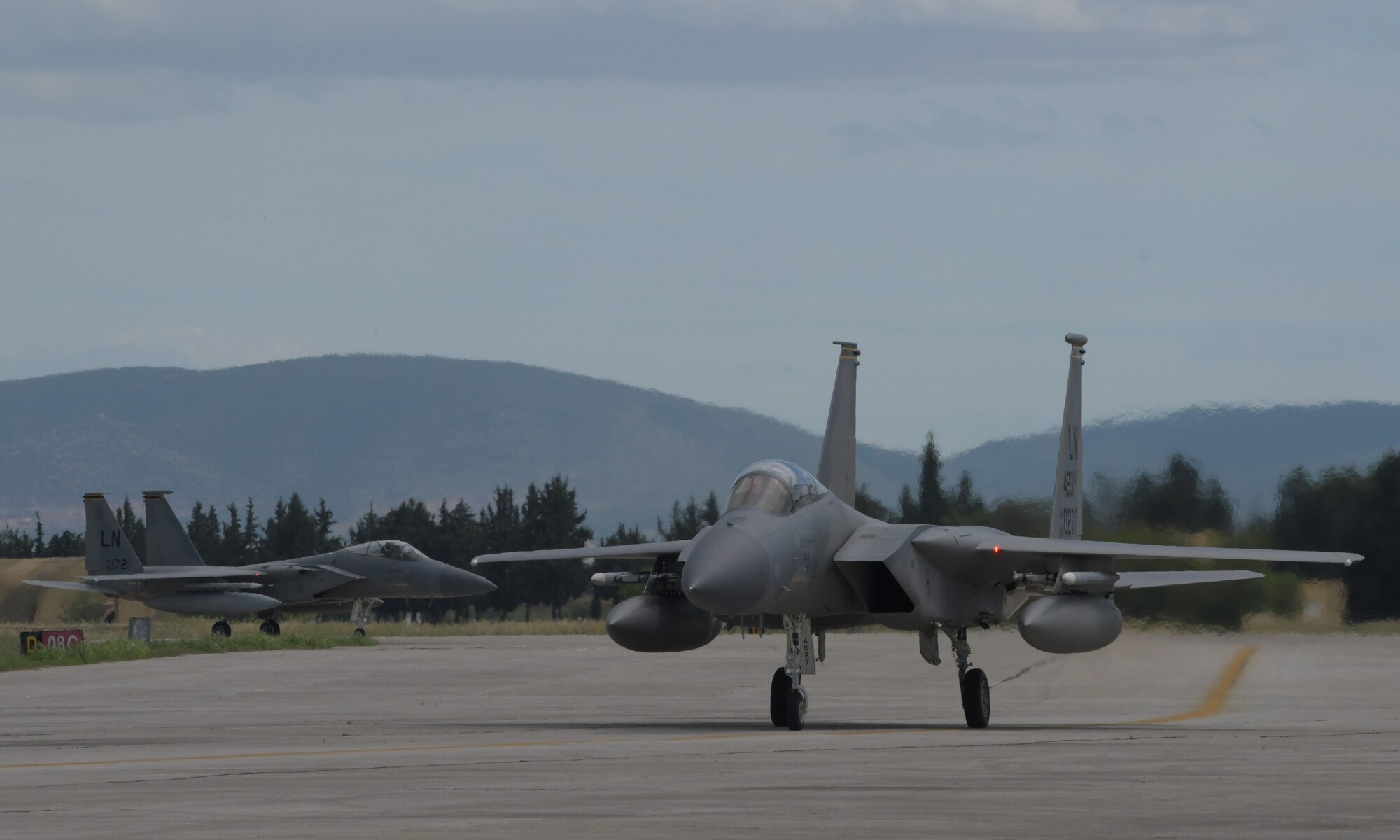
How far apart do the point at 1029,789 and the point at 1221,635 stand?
17.6 metres

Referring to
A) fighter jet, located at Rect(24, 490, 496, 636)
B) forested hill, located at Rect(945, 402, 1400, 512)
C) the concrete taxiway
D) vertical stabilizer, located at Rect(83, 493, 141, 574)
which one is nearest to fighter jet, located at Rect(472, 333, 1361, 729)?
the concrete taxiway

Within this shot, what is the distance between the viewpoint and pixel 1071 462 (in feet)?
78.9

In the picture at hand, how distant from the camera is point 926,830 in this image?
31.2ft

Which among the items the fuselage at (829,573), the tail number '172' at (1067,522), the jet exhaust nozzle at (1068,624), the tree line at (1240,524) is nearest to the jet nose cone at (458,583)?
the tree line at (1240,524)

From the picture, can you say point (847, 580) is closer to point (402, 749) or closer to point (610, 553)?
point (610, 553)

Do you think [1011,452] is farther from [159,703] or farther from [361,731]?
[361,731]

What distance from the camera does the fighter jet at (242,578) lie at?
4734 cm

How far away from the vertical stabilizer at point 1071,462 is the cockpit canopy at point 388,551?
25.9m

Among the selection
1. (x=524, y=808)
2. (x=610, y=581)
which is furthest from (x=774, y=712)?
(x=524, y=808)

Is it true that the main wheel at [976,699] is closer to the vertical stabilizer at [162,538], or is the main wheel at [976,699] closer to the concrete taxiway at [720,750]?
the concrete taxiway at [720,750]

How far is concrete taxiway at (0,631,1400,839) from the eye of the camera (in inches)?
396

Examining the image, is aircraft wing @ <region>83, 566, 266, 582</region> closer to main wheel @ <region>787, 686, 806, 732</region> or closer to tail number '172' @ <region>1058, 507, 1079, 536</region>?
tail number '172' @ <region>1058, 507, 1079, 536</region>

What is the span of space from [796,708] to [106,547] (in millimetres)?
34543

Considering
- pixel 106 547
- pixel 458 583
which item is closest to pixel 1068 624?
pixel 458 583
